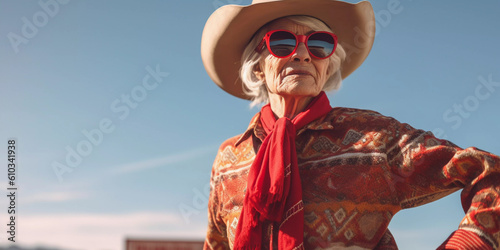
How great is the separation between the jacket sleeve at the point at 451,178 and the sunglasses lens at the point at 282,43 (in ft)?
2.68

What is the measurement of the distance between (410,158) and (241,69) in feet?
5.10

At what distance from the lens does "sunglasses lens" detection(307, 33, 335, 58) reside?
3.66 meters

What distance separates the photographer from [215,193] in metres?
3.93

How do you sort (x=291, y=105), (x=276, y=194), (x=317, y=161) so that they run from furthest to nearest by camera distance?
(x=291, y=105) < (x=317, y=161) < (x=276, y=194)

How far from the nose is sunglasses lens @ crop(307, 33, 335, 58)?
55mm

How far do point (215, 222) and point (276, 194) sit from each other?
36.1 inches

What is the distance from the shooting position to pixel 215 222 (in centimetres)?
396

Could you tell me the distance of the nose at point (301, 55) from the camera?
3.60 m

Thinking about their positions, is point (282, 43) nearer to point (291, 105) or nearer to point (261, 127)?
point (291, 105)

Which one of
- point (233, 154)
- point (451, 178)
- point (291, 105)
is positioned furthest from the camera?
point (233, 154)

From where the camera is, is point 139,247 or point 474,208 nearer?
point 474,208

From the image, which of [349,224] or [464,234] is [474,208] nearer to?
[464,234]

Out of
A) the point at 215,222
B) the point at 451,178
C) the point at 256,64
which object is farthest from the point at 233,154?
the point at 451,178

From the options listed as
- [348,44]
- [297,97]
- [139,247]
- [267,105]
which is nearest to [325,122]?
[297,97]
